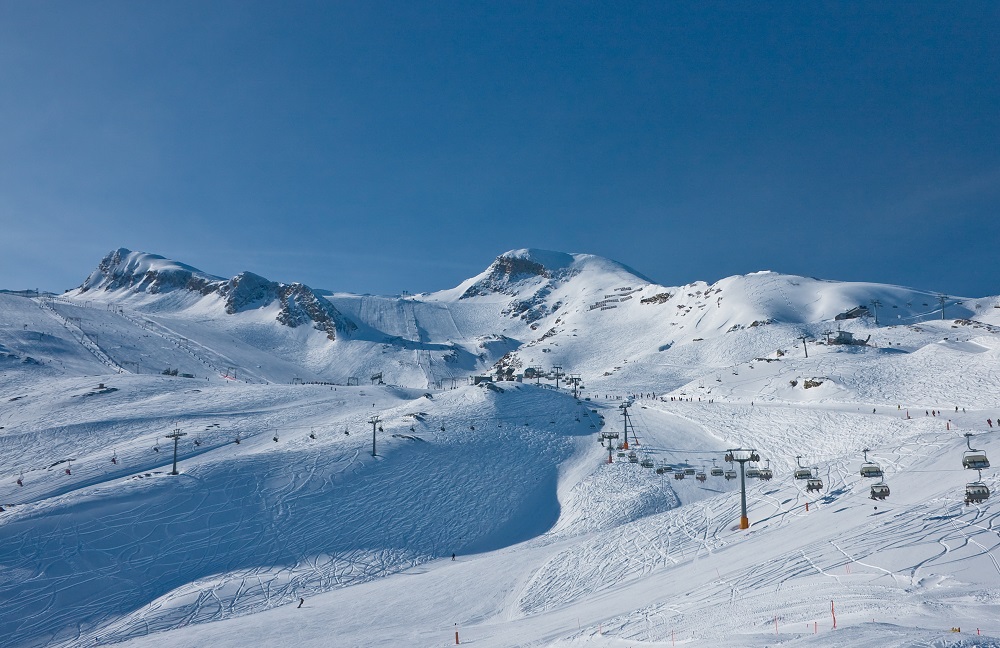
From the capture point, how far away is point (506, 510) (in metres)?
43.8

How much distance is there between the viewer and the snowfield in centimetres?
2042

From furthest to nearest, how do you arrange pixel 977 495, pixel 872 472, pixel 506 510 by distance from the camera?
pixel 506 510
pixel 872 472
pixel 977 495

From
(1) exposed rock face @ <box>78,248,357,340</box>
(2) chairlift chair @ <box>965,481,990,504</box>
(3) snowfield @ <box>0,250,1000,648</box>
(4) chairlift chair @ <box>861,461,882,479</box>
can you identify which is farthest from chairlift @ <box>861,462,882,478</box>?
(1) exposed rock face @ <box>78,248,357,340</box>

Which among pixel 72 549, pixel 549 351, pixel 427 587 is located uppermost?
pixel 549 351

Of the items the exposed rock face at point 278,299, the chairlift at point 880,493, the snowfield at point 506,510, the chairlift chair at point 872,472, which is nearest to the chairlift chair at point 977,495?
the snowfield at point 506,510

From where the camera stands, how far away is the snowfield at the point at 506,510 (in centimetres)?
2042

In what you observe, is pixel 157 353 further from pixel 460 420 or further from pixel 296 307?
pixel 460 420

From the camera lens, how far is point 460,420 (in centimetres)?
5941

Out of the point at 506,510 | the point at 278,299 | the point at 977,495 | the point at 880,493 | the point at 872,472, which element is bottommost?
the point at 506,510

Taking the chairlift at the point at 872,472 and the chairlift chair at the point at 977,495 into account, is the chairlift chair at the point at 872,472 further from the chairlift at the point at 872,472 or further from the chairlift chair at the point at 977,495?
the chairlift chair at the point at 977,495

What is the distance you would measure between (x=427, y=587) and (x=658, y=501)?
59.8 ft

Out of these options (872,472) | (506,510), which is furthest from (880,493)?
(506,510)

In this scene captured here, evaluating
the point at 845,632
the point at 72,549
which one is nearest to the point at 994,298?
the point at 845,632

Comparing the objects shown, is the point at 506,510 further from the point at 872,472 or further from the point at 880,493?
the point at 880,493
